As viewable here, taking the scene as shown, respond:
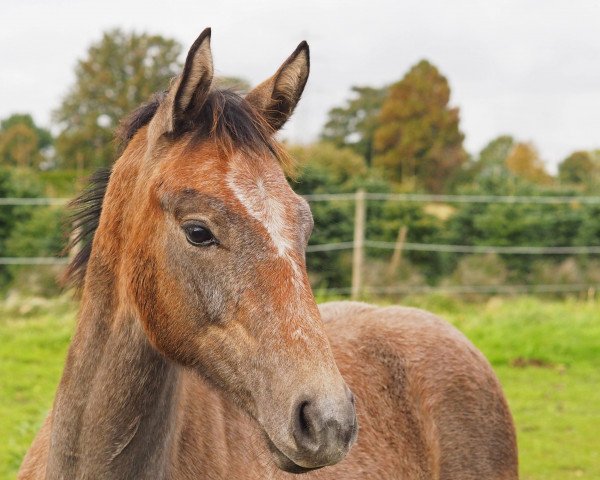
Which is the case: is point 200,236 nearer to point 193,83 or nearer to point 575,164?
point 193,83

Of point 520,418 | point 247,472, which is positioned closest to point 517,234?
point 520,418

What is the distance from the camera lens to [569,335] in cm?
890

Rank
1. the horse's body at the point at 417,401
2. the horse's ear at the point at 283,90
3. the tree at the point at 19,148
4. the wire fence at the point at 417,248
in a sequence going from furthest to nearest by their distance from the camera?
the tree at the point at 19,148, the wire fence at the point at 417,248, the horse's body at the point at 417,401, the horse's ear at the point at 283,90

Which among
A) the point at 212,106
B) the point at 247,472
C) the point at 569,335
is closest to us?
the point at 212,106

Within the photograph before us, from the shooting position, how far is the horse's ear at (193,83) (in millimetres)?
1994

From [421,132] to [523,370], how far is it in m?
29.8

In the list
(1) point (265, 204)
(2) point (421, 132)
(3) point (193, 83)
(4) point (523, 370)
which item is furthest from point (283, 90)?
(2) point (421, 132)

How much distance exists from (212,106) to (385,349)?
163 centimetres

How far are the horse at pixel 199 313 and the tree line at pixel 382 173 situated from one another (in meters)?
0.36

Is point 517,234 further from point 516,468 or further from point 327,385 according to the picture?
point 327,385

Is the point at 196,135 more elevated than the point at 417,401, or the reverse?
the point at 196,135

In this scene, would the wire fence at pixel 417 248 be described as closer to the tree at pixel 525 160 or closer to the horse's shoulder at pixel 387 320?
the horse's shoulder at pixel 387 320

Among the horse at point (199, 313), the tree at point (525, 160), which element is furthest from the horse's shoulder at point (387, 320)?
the tree at point (525, 160)

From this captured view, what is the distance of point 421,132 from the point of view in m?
36.8
